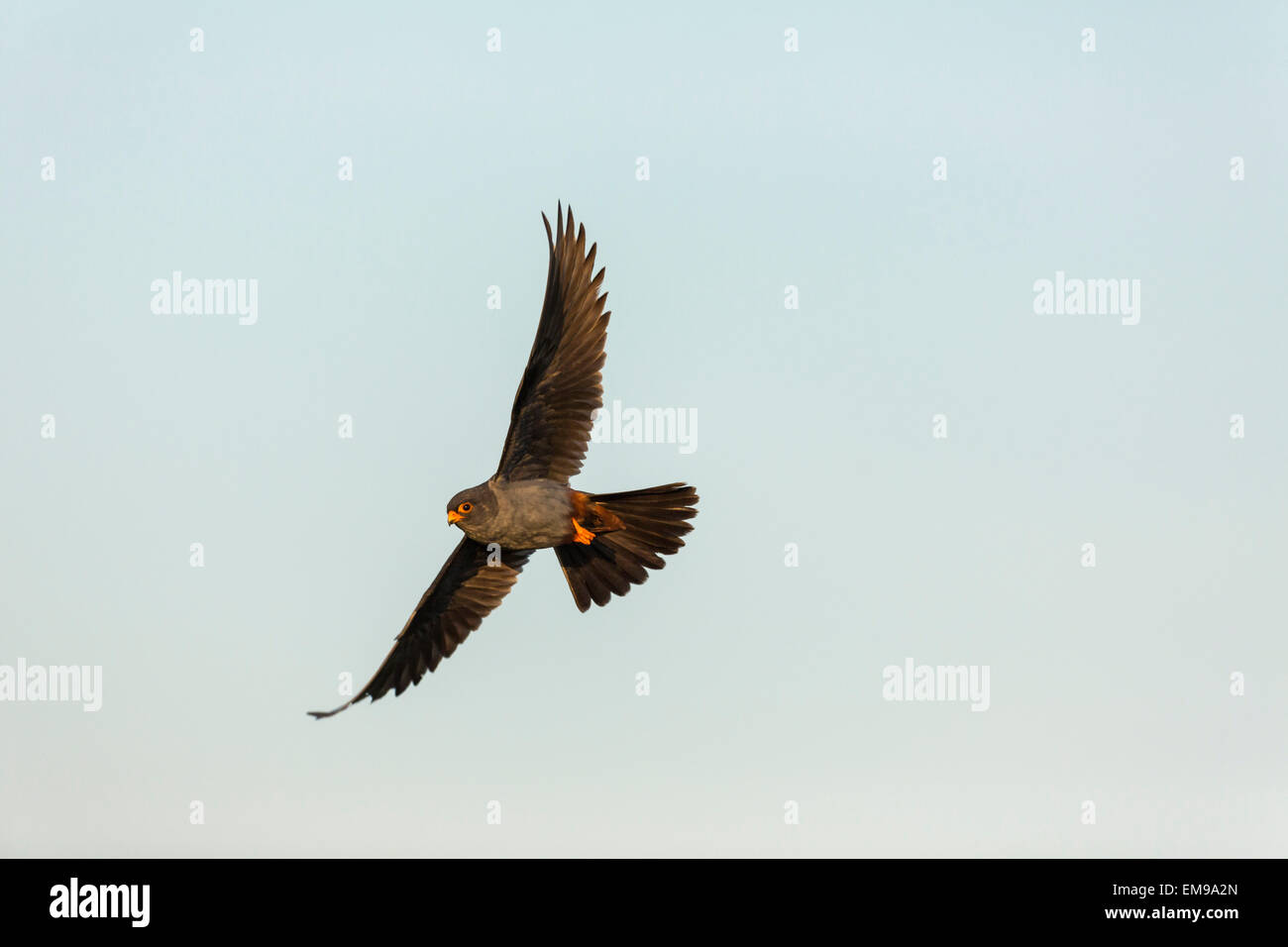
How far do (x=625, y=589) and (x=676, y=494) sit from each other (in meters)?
1.18

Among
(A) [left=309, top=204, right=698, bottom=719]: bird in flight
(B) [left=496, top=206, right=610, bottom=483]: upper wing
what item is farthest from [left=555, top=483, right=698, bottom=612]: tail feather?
(B) [left=496, top=206, right=610, bottom=483]: upper wing

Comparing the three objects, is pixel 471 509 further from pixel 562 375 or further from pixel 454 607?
pixel 454 607

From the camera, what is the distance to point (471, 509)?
14734mm

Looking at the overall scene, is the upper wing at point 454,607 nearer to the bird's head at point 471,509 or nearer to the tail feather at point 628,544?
the tail feather at point 628,544

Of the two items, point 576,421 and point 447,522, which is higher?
point 576,421

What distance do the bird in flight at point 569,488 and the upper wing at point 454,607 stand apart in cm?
89

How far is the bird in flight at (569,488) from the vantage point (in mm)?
14961

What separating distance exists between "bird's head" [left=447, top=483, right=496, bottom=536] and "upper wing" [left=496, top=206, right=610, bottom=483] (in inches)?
28.2

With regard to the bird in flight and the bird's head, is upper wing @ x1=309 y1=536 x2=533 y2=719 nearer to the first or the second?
the bird in flight

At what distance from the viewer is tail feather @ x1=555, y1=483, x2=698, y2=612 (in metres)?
14.9

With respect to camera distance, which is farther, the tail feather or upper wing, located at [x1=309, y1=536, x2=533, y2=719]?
upper wing, located at [x1=309, y1=536, x2=533, y2=719]
